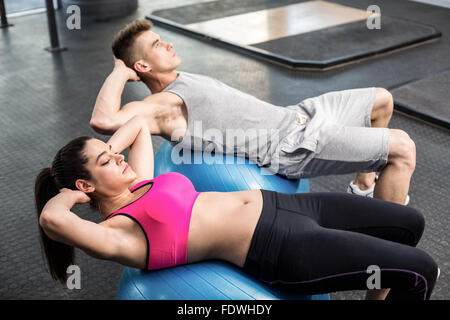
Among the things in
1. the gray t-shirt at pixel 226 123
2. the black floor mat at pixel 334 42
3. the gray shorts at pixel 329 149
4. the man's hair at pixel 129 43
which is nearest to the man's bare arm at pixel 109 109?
the man's hair at pixel 129 43

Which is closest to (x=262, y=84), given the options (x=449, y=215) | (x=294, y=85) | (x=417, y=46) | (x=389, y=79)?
(x=294, y=85)

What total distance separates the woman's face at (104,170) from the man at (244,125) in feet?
1.41

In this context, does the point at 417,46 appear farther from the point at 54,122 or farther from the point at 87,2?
the point at 87,2

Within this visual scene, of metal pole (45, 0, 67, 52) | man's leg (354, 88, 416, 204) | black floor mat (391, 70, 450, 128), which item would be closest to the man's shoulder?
man's leg (354, 88, 416, 204)

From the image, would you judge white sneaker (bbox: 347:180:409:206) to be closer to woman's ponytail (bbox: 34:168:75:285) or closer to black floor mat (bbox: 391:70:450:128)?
black floor mat (bbox: 391:70:450:128)

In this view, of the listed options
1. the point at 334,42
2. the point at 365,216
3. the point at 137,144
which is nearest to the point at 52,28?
the point at 334,42

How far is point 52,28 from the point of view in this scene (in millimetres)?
5012

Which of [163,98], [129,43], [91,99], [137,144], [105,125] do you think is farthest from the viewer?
[91,99]

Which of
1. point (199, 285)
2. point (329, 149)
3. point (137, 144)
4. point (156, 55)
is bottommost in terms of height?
point (199, 285)

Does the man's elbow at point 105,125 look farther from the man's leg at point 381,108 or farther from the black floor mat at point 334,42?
the black floor mat at point 334,42

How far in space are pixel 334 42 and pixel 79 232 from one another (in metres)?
3.83

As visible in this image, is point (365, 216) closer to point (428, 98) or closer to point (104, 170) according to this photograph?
point (104, 170)

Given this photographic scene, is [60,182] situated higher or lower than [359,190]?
higher

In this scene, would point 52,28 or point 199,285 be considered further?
point 52,28
